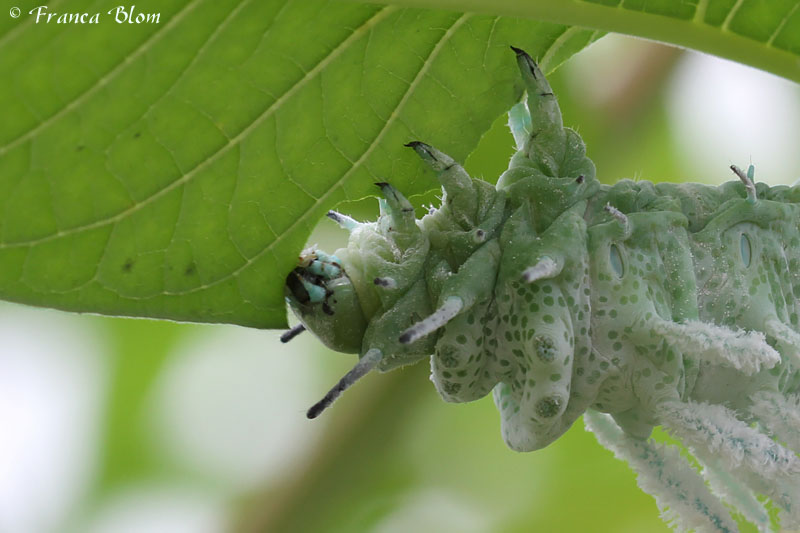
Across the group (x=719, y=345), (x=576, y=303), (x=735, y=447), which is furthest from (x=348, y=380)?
(x=735, y=447)

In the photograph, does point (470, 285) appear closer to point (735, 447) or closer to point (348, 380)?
point (348, 380)

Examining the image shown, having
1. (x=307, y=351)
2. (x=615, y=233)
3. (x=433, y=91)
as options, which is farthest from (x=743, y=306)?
(x=307, y=351)

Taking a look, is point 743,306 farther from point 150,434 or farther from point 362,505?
point 150,434

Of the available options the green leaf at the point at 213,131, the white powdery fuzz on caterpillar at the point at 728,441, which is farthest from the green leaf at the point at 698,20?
the white powdery fuzz on caterpillar at the point at 728,441

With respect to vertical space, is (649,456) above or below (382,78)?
below

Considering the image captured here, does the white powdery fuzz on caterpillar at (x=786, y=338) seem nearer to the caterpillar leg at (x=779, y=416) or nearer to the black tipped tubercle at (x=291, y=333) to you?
the caterpillar leg at (x=779, y=416)
